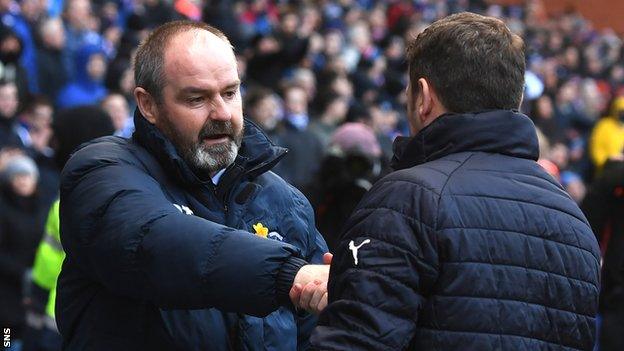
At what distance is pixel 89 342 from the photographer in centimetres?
331

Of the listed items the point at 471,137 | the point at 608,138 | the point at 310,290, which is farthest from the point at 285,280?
the point at 608,138

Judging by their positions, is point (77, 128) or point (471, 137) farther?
point (77, 128)

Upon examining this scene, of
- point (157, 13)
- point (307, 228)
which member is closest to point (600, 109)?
point (157, 13)

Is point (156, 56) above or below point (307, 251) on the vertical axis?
above

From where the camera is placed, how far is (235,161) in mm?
3549

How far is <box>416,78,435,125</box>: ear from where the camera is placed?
2953mm

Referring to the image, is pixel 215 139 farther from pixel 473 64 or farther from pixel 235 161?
pixel 473 64

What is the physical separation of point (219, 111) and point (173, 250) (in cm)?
62

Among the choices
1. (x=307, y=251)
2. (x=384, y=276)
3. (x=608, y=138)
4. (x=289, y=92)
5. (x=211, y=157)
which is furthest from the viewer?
(x=608, y=138)

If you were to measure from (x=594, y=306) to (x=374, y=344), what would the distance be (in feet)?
2.05

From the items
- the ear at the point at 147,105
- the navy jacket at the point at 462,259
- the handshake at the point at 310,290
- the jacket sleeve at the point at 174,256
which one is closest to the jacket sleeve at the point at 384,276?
the navy jacket at the point at 462,259

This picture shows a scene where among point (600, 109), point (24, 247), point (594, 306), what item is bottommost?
point (600, 109)

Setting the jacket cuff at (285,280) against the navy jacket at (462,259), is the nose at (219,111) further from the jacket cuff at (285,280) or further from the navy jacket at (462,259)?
the navy jacket at (462,259)

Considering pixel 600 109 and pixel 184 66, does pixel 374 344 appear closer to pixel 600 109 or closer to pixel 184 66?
pixel 184 66
